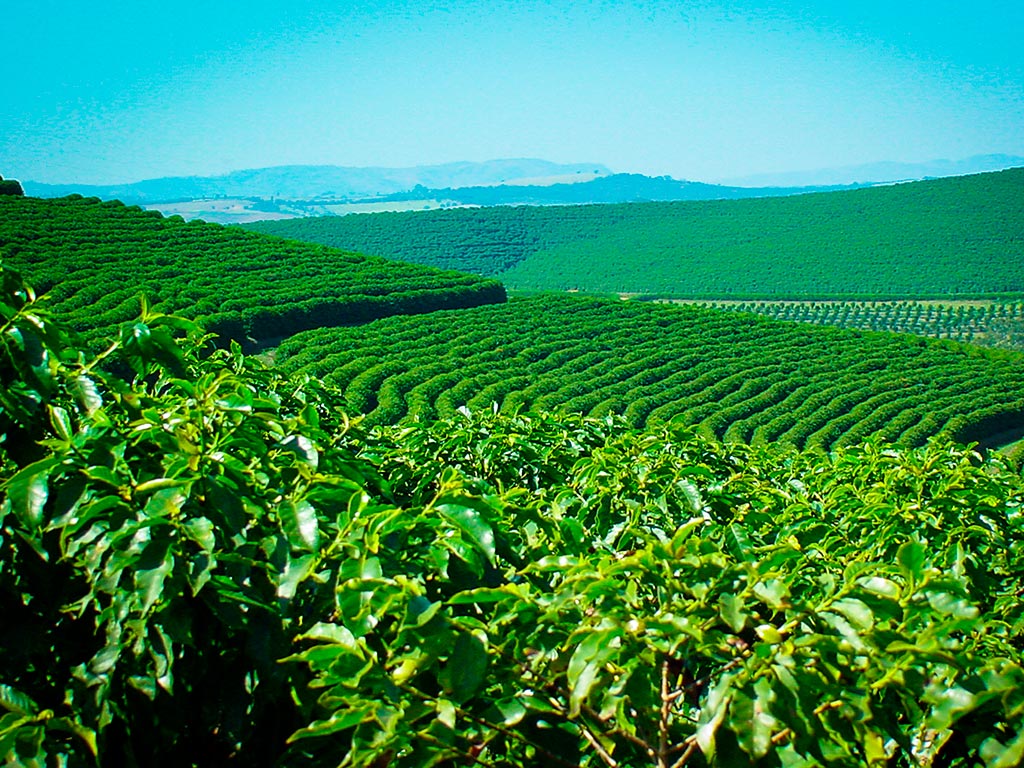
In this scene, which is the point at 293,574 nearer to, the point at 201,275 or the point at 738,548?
the point at 738,548

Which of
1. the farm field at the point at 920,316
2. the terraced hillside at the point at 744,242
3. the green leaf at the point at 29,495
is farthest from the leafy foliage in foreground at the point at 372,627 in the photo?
the terraced hillside at the point at 744,242

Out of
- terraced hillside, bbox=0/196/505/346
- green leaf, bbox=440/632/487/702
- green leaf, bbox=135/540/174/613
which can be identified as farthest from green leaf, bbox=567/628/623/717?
terraced hillside, bbox=0/196/505/346

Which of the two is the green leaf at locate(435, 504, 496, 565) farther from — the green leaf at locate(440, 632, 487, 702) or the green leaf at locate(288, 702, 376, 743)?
the green leaf at locate(288, 702, 376, 743)

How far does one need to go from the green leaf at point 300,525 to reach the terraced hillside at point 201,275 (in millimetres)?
26794

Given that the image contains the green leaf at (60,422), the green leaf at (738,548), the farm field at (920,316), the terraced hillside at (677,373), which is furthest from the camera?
the farm field at (920,316)

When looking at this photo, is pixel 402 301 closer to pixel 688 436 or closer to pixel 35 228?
pixel 35 228

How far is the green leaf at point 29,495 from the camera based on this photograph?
1.75m

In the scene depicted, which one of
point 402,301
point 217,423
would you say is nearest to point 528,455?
point 217,423

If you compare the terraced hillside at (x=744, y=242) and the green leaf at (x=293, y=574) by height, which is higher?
the green leaf at (x=293, y=574)

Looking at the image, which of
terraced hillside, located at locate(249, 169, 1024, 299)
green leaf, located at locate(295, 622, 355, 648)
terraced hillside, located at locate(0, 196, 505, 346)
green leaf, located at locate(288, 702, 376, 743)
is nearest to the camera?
green leaf, located at locate(288, 702, 376, 743)

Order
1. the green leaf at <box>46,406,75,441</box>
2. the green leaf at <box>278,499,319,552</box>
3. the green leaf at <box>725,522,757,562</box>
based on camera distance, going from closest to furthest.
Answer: the green leaf at <box>278,499,319,552</box>
the green leaf at <box>46,406,75,441</box>
the green leaf at <box>725,522,757,562</box>

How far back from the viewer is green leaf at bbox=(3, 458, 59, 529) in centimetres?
175

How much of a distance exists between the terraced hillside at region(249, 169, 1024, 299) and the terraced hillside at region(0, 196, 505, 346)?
51.9m

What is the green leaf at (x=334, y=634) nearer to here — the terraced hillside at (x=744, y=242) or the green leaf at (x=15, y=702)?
the green leaf at (x=15, y=702)
